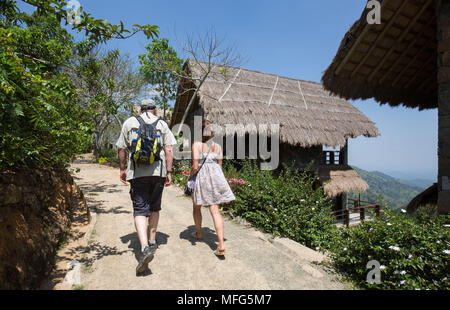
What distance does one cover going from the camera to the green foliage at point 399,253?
93.7 inches

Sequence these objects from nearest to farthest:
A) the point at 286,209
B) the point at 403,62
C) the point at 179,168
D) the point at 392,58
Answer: the point at 286,209, the point at 392,58, the point at 403,62, the point at 179,168

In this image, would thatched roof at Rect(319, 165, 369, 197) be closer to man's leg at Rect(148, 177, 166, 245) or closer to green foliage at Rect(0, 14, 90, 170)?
man's leg at Rect(148, 177, 166, 245)

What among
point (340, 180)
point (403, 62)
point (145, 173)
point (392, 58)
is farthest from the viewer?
point (340, 180)

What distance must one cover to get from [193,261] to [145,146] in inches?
62.5

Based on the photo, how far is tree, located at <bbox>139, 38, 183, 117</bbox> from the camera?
1049 centimetres

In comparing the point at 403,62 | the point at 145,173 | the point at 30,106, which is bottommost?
the point at 145,173

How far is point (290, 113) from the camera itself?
32.6 feet

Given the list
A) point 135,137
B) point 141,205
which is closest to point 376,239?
point 141,205

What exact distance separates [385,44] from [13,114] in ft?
19.9

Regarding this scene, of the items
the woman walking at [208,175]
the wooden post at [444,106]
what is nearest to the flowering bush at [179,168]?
the woman walking at [208,175]

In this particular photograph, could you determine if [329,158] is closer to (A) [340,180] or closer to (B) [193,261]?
(A) [340,180]

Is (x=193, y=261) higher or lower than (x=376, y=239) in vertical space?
lower

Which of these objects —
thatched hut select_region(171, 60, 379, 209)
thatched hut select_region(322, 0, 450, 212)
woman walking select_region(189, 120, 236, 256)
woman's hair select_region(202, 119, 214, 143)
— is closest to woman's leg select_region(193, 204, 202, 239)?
woman walking select_region(189, 120, 236, 256)

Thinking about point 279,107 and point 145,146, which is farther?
point 279,107
